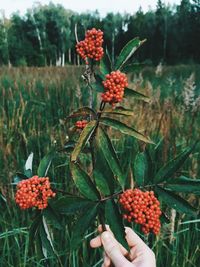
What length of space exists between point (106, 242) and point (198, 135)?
7.27 ft

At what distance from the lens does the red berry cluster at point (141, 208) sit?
86 cm

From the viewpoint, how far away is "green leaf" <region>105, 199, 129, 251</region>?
2.87ft

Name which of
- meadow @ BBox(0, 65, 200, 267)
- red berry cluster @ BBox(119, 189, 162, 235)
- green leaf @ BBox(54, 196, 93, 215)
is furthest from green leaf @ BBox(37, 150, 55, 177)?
red berry cluster @ BBox(119, 189, 162, 235)

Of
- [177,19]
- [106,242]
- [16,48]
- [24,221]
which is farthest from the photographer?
[16,48]

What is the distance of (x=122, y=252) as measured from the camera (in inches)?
43.4

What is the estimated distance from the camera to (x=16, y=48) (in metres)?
34.7

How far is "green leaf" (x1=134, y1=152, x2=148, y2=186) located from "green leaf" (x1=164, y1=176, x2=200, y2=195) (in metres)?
0.07

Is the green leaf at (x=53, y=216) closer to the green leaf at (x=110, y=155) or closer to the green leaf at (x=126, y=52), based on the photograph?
the green leaf at (x=110, y=155)

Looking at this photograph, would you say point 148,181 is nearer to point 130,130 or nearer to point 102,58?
point 130,130

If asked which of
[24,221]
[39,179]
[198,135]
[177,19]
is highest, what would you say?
[177,19]

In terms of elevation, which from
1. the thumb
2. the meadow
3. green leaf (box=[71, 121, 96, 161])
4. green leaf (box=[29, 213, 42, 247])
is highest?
green leaf (box=[71, 121, 96, 161])

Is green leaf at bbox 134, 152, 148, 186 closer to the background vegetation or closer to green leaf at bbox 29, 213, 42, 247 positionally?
the background vegetation

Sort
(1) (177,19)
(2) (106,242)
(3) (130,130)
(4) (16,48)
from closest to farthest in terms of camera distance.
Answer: (3) (130,130)
(2) (106,242)
(1) (177,19)
(4) (16,48)

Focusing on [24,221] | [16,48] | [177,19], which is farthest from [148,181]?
[16,48]
